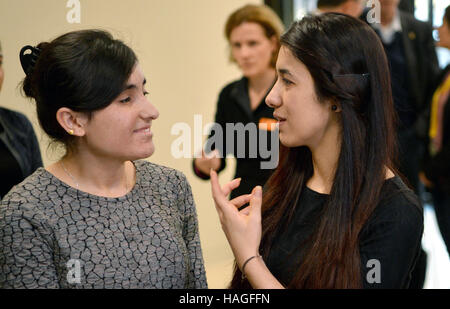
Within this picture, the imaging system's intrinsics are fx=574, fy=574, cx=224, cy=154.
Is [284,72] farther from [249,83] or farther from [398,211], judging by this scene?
[249,83]

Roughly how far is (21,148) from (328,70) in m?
1.13

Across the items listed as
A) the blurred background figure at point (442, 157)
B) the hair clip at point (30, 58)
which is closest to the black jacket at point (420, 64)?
the blurred background figure at point (442, 157)

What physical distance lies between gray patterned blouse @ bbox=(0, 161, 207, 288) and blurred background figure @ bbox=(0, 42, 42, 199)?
513mm

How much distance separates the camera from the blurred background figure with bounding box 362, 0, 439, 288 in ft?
9.67

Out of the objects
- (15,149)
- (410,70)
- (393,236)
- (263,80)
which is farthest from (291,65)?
(410,70)

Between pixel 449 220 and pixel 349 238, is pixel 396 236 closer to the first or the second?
pixel 349 238

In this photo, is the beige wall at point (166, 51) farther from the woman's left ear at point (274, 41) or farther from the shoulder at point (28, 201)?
the woman's left ear at point (274, 41)

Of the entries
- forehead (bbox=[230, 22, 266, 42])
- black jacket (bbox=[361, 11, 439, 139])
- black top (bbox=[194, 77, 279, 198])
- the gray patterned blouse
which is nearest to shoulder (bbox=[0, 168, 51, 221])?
the gray patterned blouse

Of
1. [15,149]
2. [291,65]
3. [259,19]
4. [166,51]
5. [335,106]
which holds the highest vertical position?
[259,19]

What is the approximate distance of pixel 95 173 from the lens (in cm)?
147

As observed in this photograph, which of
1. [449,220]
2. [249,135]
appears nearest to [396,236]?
[249,135]

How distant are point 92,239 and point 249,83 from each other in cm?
139

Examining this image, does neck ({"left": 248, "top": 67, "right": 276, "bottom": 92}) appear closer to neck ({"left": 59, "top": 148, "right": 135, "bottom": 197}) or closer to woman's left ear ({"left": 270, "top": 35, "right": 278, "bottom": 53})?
woman's left ear ({"left": 270, "top": 35, "right": 278, "bottom": 53})
